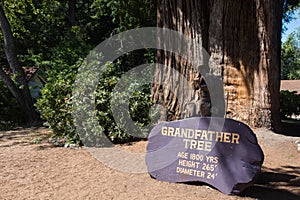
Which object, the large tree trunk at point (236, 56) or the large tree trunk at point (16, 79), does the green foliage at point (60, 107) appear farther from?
the large tree trunk at point (16, 79)

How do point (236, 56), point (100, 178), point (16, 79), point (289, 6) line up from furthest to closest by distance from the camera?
point (289, 6) → point (16, 79) → point (236, 56) → point (100, 178)

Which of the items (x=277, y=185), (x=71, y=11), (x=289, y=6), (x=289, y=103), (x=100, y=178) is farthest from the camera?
(x=71, y=11)

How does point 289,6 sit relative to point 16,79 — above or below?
above

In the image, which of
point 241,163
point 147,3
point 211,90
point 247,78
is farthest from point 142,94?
point 147,3

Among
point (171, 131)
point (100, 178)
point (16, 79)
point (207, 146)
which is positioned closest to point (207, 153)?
point (207, 146)

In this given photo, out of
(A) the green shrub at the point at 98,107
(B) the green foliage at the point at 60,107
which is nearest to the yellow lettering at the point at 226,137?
(A) the green shrub at the point at 98,107

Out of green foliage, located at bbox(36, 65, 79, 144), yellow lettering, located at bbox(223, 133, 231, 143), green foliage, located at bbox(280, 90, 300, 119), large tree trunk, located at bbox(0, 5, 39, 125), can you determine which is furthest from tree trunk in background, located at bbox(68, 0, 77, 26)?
yellow lettering, located at bbox(223, 133, 231, 143)

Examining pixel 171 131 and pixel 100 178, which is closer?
pixel 171 131

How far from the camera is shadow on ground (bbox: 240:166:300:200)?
14.3 ft

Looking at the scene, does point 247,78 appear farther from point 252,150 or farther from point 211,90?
point 252,150

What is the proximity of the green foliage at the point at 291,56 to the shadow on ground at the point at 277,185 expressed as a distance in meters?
38.7

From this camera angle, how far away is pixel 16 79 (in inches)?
472

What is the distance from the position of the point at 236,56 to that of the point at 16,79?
817 cm

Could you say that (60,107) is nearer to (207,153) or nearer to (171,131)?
(171,131)
